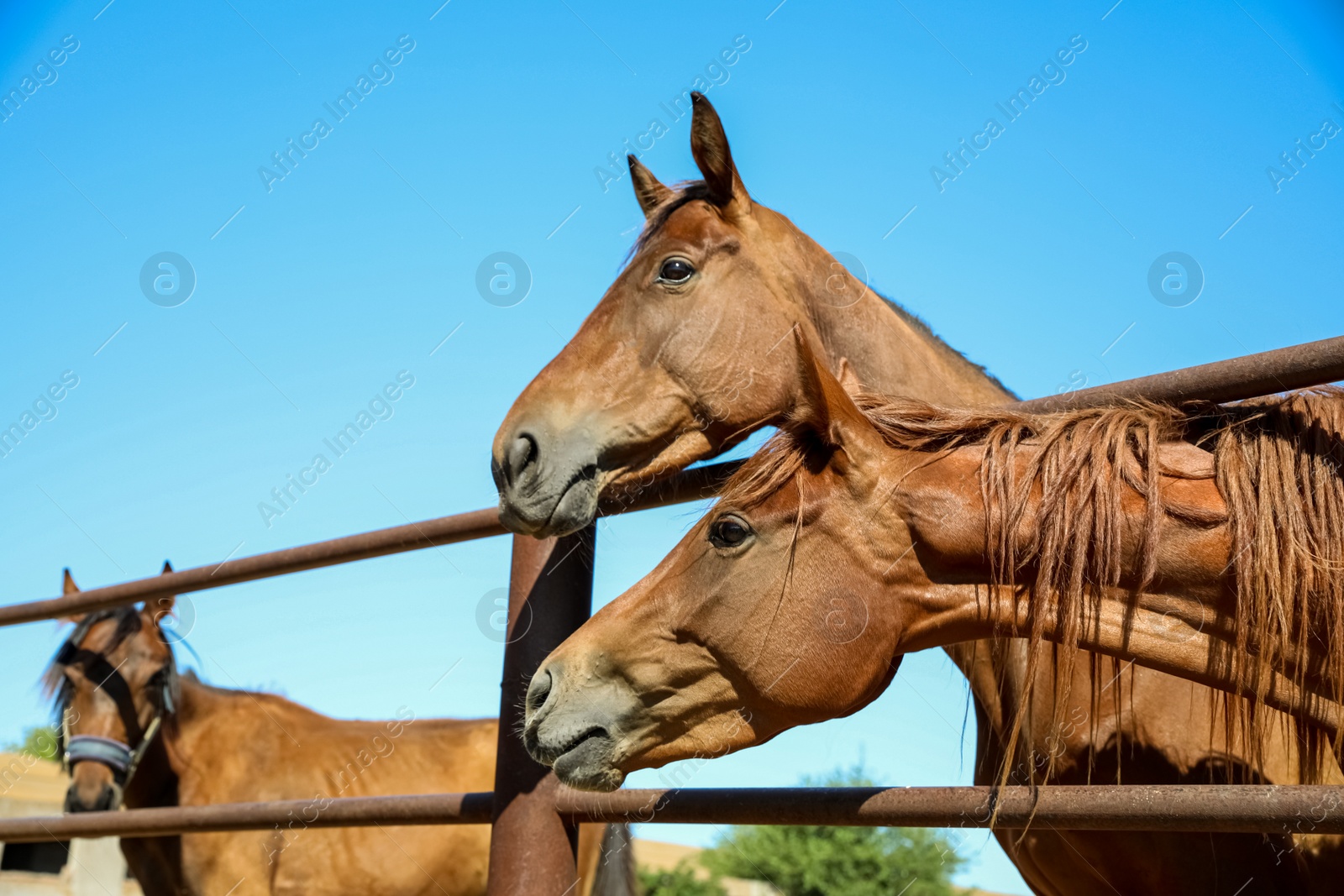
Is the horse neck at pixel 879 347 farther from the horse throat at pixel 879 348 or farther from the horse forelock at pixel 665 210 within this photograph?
the horse forelock at pixel 665 210

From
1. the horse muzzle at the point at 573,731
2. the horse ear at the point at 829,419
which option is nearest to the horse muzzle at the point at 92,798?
the horse muzzle at the point at 573,731

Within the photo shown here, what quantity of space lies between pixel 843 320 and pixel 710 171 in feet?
1.80

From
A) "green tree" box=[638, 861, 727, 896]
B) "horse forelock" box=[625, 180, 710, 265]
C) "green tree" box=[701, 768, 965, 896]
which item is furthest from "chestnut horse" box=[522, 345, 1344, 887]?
"green tree" box=[638, 861, 727, 896]

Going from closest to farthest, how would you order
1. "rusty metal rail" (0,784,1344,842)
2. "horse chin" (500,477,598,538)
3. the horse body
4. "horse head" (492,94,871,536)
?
"rusty metal rail" (0,784,1344,842) < "horse chin" (500,477,598,538) < "horse head" (492,94,871,536) < the horse body

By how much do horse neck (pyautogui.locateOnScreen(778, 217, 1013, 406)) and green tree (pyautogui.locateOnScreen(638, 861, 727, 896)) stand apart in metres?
18.4

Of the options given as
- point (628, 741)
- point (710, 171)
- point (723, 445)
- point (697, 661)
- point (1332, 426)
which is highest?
point (710, 171)

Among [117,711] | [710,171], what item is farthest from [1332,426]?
[117,711]

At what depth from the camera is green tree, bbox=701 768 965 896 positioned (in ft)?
54.7

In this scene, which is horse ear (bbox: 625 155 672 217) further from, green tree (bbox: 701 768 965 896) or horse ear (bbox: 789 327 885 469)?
green tree (bbox: 701 768 965 896)

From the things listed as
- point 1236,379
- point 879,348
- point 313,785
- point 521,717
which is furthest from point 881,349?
point 313,785

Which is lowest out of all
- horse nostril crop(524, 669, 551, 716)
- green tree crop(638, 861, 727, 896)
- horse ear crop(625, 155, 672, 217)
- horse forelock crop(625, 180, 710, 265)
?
green tree crop(638, 861, 727, 896)

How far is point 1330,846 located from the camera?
193cm

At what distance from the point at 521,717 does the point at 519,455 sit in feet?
1.88

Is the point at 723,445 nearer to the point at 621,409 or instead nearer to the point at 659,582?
the point at 621,409
